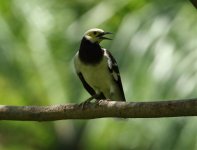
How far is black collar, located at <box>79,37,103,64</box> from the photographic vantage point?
5.25 metres

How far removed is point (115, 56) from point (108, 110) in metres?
2.70

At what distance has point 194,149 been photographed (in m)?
5.84

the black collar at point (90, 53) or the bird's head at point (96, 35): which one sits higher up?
the bird's head at point (96, 35)

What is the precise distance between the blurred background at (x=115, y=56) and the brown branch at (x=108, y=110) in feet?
5.97

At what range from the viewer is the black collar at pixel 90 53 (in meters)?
5.25

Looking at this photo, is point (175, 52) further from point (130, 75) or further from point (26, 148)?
point (26, 148)

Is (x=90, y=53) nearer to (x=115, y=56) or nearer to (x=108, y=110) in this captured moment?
(x=108, y=110)

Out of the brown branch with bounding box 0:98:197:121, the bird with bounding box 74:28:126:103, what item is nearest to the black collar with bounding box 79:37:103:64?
the bird with bounding box 74:28:126:103

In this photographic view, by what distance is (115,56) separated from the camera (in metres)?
6.81

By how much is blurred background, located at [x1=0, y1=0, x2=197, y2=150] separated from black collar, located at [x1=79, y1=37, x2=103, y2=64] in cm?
98

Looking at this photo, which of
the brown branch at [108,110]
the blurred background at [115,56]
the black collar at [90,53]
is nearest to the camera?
the brown branch at [108,110]

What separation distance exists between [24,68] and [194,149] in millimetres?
3708

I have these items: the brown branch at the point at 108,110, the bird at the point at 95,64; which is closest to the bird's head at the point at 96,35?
the bird at the point at 95,64

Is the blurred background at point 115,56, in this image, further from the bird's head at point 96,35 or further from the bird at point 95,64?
the bird's head at point 96,35
